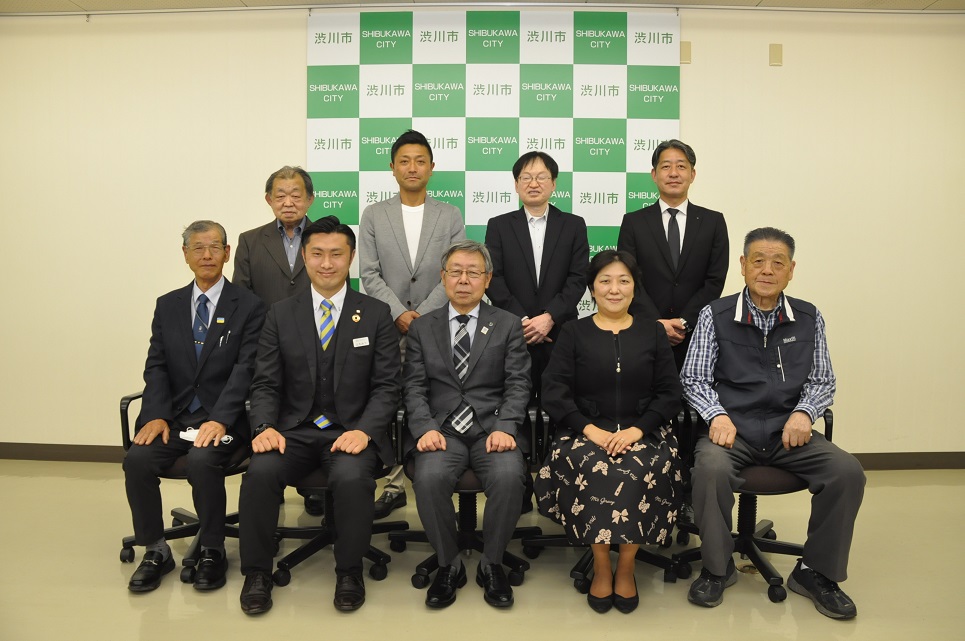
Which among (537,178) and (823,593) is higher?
(537,178)

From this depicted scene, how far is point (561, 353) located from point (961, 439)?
3357 mm

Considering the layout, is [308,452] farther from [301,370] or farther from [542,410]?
[542,410]

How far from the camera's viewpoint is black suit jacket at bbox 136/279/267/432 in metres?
3.05

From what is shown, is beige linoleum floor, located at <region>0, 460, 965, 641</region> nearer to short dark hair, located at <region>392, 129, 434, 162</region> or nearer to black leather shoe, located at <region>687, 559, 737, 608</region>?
black leather shoe, located at <region>687, 559, 737, 608</region>

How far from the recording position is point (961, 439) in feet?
14.9

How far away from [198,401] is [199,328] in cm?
34

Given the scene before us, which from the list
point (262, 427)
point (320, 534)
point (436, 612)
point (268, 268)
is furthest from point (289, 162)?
point (436, 612)

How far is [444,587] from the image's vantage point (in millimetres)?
2729

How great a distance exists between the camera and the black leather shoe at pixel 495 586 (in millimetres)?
2693

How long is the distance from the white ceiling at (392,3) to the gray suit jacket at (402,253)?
150cm

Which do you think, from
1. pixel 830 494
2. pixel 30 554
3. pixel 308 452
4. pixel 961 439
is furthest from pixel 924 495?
pixel 30 554

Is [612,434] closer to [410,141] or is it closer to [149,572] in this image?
[410,141]

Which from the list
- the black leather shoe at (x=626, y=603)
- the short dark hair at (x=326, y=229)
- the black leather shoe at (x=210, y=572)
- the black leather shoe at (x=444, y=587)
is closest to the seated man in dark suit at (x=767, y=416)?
the black leather shoe at (x=626, y=603)

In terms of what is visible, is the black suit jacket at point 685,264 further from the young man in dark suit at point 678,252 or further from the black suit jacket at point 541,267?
the black suit jacket at point 541,267
